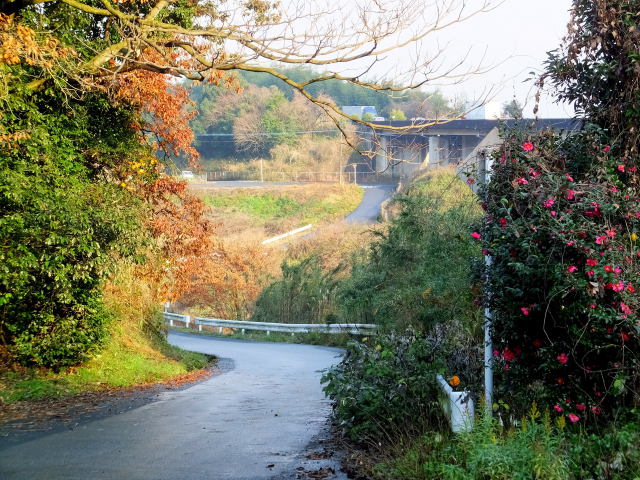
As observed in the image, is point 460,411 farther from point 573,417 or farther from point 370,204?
point 370,204

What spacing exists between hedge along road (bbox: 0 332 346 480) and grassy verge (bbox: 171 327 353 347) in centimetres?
1456

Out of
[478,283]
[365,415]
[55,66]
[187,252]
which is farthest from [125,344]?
[478,283]

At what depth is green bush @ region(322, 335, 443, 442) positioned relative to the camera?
888cm

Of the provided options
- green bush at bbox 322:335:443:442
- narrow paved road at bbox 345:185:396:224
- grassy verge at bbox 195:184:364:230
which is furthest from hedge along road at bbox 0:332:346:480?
grassy verge at bbox 195:184:364:230

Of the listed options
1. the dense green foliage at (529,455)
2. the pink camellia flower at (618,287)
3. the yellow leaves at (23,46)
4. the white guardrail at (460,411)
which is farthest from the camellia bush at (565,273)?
the yellow leaves at (23,46)

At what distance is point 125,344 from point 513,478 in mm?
15686

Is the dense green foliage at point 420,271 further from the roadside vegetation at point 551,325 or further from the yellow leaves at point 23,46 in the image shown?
the yellow leaves at point 23,46

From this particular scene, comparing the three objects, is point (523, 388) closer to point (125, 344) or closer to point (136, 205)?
point (136, 205)

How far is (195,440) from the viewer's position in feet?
34.9

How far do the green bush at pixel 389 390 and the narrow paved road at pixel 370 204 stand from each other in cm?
4973

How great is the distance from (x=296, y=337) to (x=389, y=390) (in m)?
26.7

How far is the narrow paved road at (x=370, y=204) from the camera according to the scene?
62.8 meters

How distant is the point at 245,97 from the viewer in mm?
93938

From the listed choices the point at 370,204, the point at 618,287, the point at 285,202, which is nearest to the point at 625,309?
the point at 618,287
